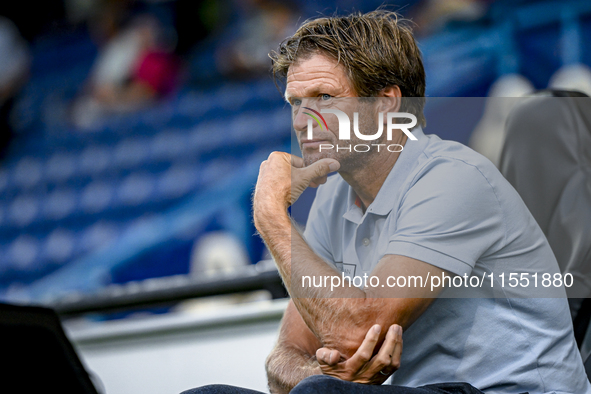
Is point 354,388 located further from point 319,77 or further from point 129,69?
point 129,69

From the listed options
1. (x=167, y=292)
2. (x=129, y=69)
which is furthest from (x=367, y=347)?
(x=129, y=69)

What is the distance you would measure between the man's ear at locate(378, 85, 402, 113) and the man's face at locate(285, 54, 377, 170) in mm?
38

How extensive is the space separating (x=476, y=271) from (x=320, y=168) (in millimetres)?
287

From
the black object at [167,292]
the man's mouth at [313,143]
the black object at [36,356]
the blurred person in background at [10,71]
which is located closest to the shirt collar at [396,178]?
the man's mouth at [313,143]

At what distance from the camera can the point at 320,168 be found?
0.89m

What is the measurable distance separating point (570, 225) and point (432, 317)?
33 cm

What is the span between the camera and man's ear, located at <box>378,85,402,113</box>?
0.94m

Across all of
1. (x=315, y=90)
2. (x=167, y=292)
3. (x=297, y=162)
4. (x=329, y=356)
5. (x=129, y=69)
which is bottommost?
(x=167, y=292)

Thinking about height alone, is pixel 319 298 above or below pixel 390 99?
below

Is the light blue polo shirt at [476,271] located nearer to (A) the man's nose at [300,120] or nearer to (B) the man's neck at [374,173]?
(B) the man's neck at [374,173]

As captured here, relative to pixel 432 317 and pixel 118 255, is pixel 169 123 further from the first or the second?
pixel 432 317

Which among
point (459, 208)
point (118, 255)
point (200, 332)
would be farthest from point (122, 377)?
point (459, 208)

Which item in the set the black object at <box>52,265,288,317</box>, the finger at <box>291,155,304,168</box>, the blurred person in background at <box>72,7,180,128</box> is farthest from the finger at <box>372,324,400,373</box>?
the blurred person in background at <box>72,7,180,128</box>

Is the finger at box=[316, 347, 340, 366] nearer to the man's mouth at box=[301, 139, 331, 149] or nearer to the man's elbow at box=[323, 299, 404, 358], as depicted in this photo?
the man's elbow at box=[323, 299, 404, 358]
